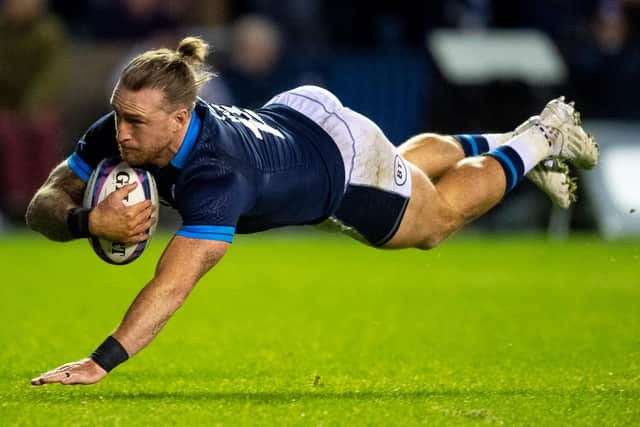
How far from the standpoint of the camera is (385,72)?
17391 millimetres

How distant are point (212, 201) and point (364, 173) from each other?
1.27 metres

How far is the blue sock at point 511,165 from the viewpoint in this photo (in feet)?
27.9

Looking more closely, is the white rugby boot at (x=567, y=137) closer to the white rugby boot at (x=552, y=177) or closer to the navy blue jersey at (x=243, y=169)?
the white rugby boot at (x=552, y=177)

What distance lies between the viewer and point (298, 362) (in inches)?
324

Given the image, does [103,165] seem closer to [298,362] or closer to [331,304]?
[298,362]

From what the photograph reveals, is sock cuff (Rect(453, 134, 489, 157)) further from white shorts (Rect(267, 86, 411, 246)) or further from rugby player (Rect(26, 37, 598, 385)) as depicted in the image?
white shorts (Rect(267, 86, 411, 246))

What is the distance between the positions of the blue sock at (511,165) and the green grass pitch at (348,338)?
96 cm

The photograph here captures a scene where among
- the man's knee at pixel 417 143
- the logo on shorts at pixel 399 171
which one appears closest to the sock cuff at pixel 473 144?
the man's knee at pixel 417 143

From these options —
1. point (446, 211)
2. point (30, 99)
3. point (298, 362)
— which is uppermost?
point (446, 211)

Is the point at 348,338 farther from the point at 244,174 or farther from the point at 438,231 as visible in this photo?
the point at 244,174

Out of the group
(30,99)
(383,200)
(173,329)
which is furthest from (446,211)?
(30,99)

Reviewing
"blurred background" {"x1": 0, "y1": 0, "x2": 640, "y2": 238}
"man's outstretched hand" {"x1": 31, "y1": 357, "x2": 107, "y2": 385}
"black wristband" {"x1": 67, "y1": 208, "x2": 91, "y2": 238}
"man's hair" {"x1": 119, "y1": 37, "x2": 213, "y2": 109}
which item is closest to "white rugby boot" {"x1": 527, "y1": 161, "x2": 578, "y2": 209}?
"man's hair" {"x1": 119, "y1": 37, "x2": 213, "y2": 109}

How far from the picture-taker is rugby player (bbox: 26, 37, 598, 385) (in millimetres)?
6848

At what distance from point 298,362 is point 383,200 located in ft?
3.31
